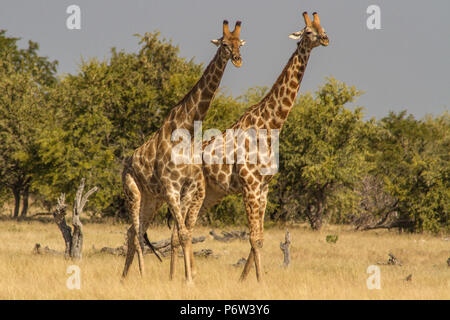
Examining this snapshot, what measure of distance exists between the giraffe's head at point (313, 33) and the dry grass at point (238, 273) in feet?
14.6

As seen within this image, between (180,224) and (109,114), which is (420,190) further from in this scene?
(180,224)

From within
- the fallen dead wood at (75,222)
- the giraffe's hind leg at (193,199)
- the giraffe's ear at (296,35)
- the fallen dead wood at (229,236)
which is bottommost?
the fallen dead wood at (229,236)

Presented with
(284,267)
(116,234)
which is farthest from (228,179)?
(116,234)

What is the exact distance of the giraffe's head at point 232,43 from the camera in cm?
983

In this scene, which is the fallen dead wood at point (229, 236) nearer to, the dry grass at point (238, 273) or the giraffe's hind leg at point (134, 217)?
the dry grass at point (238, 273)

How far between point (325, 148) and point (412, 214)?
18.2 ft

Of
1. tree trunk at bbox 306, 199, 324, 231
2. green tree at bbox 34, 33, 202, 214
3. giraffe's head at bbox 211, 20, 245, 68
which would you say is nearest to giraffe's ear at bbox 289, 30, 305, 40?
giraffe's head at bbox 211, 20, 245, 68

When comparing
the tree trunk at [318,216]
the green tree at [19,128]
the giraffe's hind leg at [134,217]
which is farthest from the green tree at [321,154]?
the giraffe's hind leg at [134,217]

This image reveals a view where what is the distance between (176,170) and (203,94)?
1544 mm

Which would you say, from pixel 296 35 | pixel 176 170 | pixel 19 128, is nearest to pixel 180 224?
pixel 176 170

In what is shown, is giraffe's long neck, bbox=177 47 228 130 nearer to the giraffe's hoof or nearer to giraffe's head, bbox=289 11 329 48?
giraffe's head, bbox=289 11 329 48

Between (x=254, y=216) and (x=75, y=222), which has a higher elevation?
(x=254, y=216)

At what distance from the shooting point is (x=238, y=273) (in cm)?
1272

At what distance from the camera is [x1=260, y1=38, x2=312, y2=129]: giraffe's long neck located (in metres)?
10.4
